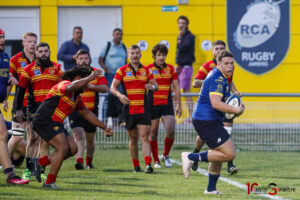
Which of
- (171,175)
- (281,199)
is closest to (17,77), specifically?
(171,175)

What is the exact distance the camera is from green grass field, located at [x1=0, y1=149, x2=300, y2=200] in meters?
9.00

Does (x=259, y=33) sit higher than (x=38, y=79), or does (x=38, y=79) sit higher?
(x=259, y=33)

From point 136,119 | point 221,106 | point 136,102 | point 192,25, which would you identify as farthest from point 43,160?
point 192,25

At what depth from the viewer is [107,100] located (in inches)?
655

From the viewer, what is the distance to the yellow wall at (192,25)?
2108 centimetres

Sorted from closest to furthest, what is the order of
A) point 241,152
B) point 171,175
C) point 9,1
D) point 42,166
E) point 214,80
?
point 214,80
point 42,166
point 171,175
point 241,152
point 9,1

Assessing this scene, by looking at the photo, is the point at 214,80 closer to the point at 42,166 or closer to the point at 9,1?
the point at 42,166

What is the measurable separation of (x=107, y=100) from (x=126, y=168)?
396cm

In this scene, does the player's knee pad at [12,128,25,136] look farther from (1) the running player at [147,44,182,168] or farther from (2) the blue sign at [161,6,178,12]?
(2) the blue sign at [161,6,178,12]

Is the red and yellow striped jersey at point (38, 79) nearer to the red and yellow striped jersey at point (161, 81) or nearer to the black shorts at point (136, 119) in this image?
the black shorts at point (136, 119)

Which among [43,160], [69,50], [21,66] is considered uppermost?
[69,50]

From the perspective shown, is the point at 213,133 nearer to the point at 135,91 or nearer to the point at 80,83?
the point at 80,83

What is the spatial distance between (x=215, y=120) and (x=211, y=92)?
1.32 feet

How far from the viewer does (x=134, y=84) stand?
1259 centimetres
